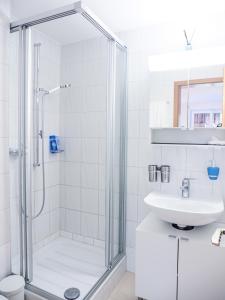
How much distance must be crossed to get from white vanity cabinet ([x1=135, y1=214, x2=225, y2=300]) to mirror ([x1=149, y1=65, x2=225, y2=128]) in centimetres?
81

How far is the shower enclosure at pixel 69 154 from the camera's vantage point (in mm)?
1744

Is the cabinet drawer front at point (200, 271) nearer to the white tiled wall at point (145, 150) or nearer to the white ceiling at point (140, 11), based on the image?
the white tiled wall at point (145, 150)

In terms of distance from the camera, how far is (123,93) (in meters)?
2.07

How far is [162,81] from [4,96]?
4.08 feet

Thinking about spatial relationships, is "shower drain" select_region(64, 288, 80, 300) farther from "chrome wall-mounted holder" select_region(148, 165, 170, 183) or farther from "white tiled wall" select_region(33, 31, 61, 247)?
"chrome wall-mounted holder" select_region(148, 165, 170, 183)

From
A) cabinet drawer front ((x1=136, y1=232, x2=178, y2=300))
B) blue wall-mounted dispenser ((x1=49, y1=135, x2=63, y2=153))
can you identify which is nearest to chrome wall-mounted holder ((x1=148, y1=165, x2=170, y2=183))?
cabinet drawer front ((x1=136, y1=232, x2=178, y2=300))

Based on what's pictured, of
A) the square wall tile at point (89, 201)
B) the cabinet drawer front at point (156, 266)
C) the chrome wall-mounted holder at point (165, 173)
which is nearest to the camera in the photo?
the cabinet drawer front at point (156, 266)

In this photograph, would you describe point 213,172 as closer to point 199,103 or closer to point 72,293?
point 199,103

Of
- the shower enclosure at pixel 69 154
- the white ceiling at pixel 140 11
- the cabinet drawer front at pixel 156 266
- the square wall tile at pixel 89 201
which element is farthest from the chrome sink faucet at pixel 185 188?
the white ceiling at pixel 140 11

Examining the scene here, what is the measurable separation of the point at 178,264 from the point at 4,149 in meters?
1.46

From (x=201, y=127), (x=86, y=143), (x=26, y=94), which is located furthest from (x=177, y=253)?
(x=26, y=94)

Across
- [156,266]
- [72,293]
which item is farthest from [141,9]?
[72,293]

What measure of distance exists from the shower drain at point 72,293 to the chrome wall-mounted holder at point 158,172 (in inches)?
40.2

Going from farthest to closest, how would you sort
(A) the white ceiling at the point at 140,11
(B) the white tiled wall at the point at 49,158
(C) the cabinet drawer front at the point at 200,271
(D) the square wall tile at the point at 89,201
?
(D) the square wall tile at the point at 89,201
(B) the white tiled wall at the point at 49,158
(A) the white ceiling at the point at 140,11
(C) the cabinet drawer front at the point at 200,271
